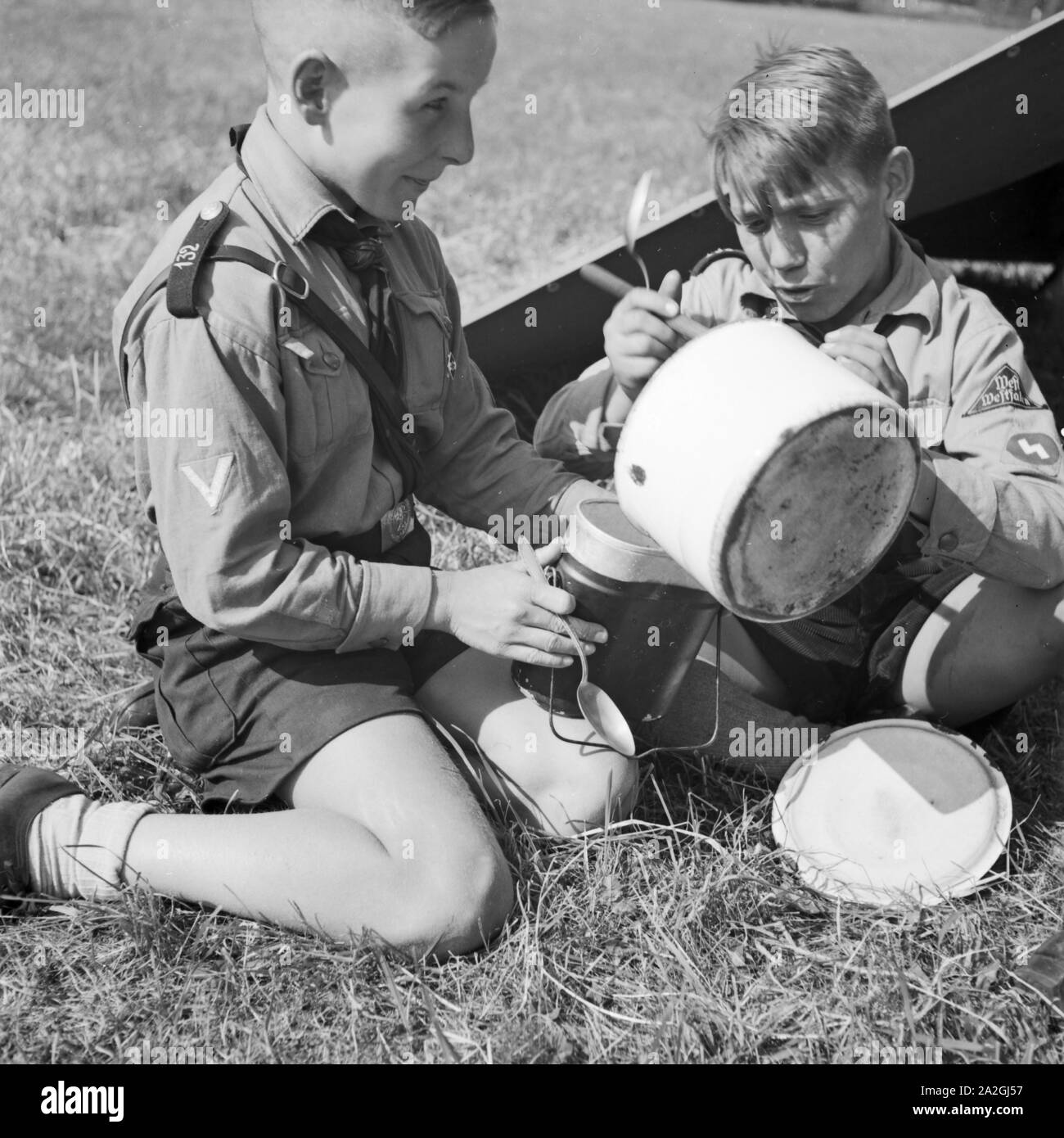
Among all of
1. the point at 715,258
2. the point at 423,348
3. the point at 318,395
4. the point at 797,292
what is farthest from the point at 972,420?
the point at 318,395

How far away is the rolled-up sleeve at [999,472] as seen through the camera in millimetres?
1840

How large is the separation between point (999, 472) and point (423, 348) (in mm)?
907

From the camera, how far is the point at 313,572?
1738mm

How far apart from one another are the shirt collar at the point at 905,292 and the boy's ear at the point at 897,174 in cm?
6

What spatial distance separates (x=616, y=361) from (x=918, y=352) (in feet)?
1.69

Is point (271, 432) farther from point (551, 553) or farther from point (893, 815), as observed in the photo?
point (893, 815)

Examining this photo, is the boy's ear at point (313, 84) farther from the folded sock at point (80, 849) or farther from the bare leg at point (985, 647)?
the bare leg at point (985, 647)

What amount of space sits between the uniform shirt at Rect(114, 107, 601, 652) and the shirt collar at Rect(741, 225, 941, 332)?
28.9 inches

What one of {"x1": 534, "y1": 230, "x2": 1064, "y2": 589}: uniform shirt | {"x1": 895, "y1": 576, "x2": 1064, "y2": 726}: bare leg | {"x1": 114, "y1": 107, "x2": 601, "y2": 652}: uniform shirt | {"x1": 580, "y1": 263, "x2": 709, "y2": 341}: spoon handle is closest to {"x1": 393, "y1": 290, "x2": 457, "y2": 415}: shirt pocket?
{"x1": 114, "y1": 107, "x2": 601, "y2": 652}: uniform shirt

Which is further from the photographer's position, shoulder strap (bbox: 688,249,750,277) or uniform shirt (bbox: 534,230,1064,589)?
shoulder strap (bbox: 688,249,750,277)

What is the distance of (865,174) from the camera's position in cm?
204

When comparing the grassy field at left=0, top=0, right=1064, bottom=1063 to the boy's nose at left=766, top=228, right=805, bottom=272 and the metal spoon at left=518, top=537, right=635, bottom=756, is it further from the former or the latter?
the boy's nose at left=766, top=228, right=805, bottom=272

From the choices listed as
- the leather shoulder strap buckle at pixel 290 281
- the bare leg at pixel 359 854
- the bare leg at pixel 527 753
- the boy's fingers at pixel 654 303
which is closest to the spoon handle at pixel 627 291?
the boy's fingers at pixel 654 303

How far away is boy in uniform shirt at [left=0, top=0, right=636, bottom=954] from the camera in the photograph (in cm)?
168
